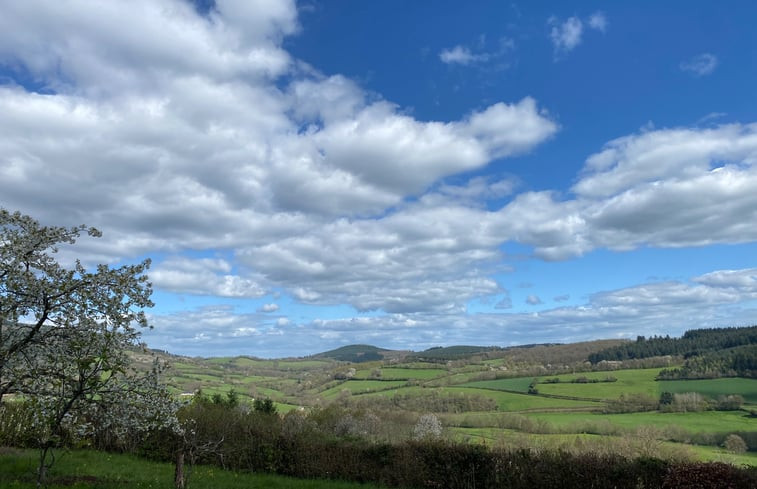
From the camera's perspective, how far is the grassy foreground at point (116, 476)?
13163 mm

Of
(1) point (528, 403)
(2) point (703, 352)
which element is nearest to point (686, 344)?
(2) point (703, 352)

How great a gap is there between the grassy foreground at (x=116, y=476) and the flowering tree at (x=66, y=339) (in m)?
1.85

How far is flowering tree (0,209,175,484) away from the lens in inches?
408

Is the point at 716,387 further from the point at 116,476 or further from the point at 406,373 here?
the point at 116,476

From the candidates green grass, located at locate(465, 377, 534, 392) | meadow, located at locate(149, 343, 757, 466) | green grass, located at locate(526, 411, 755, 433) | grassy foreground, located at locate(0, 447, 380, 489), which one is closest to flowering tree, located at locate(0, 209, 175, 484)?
grassy foreground, located at locate(0, 447, 380, 489)

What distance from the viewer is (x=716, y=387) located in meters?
75.4

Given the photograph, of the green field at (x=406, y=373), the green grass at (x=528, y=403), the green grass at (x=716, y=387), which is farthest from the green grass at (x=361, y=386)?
the green grass at (x=716, y=387)

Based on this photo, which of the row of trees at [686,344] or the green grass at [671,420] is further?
the row of trees at [686,344]

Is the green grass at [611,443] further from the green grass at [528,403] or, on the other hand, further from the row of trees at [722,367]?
the row of trees at [722,367]

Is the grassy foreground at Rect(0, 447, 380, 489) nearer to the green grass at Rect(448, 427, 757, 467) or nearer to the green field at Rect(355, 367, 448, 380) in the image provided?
the green grass at Rect(448, 427, 757, 467)

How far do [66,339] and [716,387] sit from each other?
3526 inches

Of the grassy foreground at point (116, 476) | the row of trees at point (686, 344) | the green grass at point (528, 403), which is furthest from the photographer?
the row of trees at point (686, 344)

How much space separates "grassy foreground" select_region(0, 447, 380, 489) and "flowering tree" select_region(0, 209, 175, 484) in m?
1.85

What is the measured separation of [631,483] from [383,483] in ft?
26.9
